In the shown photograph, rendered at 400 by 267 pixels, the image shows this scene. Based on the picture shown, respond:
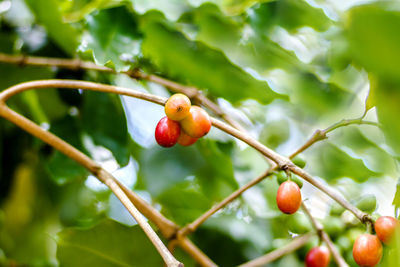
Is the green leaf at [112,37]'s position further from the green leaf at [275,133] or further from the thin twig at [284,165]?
the green leaf at [275,133]

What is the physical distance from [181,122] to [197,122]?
34 mm

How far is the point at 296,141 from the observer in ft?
4.74

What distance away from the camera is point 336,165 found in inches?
49.1

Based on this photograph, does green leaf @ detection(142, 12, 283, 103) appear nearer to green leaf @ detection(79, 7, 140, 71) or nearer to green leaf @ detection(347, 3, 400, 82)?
green leaf @ detection(79, 7, 140, 71)

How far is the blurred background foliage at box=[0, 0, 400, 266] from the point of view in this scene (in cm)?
106

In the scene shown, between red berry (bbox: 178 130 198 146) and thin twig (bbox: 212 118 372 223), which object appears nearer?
thin twig (bbox: 212 118 372 223)

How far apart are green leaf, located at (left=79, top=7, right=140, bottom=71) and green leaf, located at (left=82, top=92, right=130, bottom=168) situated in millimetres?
169

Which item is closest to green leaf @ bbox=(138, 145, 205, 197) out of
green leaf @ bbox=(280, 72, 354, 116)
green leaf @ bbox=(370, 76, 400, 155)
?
green leaf @ bbox=(280, 72, 354, 116)

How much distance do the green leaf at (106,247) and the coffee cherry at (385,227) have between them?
20.9 inches

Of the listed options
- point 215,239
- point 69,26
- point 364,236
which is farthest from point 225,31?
point 364,236

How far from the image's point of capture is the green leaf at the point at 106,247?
935 mm

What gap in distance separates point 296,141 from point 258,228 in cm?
34

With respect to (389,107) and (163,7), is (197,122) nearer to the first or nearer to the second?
(389,107)

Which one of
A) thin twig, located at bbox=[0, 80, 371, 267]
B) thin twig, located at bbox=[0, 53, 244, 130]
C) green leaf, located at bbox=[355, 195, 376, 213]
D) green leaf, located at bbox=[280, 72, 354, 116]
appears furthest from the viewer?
green leaf, located at bbox=[280, 72, 354, 116]
